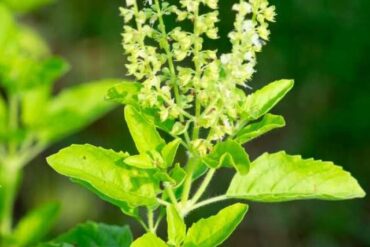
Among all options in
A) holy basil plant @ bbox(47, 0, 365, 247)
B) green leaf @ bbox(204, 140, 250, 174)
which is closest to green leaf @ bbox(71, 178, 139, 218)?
holy basil plant @ bbox(47, 0, 365, 247)

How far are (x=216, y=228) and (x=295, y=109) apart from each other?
15.3ft

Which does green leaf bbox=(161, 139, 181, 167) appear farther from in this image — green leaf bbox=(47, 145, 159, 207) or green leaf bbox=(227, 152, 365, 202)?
green leaf bbox=(227, 152, 365, 202)

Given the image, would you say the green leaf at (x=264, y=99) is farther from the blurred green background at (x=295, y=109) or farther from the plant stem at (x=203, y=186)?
the blurred green background at (x=295, y=109)

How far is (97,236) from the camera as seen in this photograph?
232cm

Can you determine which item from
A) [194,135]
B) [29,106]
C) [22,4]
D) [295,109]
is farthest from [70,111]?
[295,109]

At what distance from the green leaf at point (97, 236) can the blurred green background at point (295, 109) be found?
3886 mm

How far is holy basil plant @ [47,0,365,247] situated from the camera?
1.92 m

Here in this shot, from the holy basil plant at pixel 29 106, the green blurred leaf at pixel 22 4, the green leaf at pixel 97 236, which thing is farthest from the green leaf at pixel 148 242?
the green blurred leaf at pixel 22 4

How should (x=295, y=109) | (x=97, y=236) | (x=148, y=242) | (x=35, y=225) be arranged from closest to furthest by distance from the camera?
(x=148, y=242)
(x=97, y=236)
(x=35, y=225)
(x=295, y=109)

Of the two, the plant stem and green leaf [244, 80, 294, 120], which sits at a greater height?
green leaf [244, 80, 294, 120]

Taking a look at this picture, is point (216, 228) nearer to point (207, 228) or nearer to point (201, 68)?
point (207, 228)

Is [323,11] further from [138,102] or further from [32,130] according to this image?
[138,102]

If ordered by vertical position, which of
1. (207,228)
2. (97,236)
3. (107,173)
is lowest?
(97,236)

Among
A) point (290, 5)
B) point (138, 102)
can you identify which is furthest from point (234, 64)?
point (290, 5)
